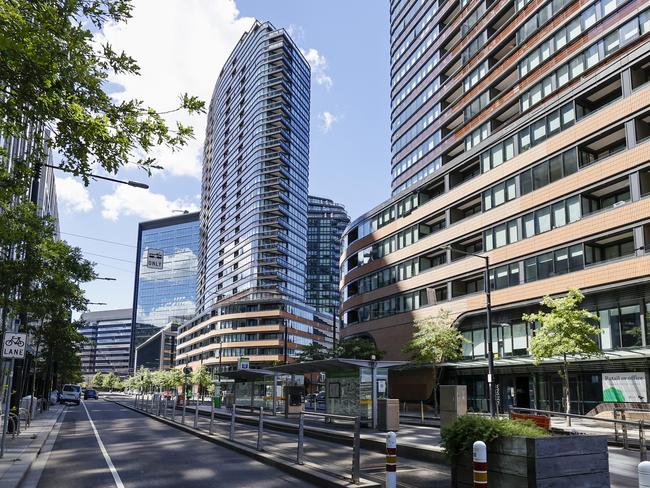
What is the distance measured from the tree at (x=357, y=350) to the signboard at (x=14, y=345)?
42002 mm

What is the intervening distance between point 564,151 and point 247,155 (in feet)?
334

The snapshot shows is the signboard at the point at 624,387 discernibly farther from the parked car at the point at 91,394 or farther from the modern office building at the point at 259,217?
the parked car at the point at 91,394

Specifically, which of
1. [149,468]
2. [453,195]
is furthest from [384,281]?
[149,468]

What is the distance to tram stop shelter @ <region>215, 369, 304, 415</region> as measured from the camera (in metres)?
36.3

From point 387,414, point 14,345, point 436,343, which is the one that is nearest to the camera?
point 14,345

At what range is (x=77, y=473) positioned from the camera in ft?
42.1

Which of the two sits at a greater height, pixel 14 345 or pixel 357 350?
pixel 357 350

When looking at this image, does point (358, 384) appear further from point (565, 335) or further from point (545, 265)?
point (545, 265)

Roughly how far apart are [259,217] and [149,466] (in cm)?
11131

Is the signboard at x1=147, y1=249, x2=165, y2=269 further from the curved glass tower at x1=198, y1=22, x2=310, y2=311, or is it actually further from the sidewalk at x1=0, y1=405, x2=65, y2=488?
the curved glass tower at x1=198, y1=22, x2=310, y2=311

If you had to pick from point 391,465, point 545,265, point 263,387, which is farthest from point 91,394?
point 391,465

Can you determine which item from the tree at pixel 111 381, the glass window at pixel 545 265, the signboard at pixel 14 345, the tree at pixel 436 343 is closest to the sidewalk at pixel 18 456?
the signboard at pixel 14 345

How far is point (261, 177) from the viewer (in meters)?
126

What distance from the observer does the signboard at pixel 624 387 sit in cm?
3108
